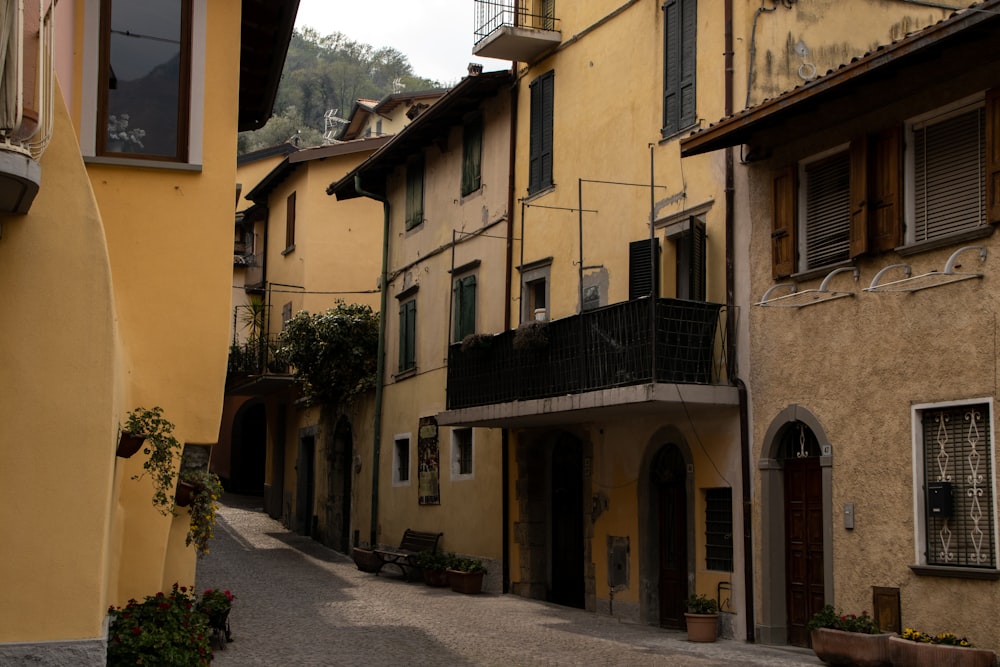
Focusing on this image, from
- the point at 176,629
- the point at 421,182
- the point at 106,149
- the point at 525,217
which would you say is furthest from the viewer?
the point at 421,182

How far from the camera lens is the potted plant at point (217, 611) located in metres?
13.1

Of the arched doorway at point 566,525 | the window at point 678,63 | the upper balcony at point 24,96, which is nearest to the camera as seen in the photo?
the upper balcony at point 24,96

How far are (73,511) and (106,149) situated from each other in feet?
12.0

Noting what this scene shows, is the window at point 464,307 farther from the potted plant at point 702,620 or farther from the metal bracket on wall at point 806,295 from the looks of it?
the potted plant at point 702,620

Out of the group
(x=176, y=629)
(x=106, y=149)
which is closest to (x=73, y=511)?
(x=176, y=629)

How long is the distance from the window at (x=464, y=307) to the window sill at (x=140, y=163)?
35.3ft

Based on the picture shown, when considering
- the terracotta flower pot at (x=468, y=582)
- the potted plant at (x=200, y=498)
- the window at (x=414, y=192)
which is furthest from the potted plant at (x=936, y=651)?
the window at (x=414, y=192)

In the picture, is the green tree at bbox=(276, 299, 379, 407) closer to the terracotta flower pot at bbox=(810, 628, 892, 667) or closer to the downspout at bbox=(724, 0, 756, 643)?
the downspout at bbox=(724, 0, 756, 643)

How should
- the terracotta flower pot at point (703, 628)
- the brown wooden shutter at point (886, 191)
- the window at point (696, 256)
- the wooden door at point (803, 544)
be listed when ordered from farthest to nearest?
the window at point (696, 256), the terracotta flower pot at point (703, 628), the wooden door at point (803, 544), the brown wooden shutter at point (886, 191)

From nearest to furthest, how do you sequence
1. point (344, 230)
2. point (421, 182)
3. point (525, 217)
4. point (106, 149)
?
point (106, 149) < point (525, 217) < point (421, 182) < point (344, 230)

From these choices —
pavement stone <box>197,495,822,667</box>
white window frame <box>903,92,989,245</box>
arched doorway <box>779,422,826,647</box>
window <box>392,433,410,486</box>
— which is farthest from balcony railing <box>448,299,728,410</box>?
window <box>392,433,410,486</box>

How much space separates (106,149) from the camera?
35.8ft

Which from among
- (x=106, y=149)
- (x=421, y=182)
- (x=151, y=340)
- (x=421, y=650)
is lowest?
(x=421, y=650)

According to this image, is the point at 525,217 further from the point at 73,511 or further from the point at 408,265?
the point at 73,511
